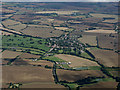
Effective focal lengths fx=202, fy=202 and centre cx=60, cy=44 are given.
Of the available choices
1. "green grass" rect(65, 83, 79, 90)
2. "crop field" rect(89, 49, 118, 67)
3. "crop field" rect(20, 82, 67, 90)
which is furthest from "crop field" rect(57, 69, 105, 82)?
"crop field" rect(89, 49, 118, 67)

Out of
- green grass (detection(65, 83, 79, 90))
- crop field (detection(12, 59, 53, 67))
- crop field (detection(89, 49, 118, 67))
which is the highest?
crop field (detection(89, 49, 118, 67))

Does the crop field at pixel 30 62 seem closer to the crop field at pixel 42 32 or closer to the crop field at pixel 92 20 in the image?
the crop field at pixel 42 32

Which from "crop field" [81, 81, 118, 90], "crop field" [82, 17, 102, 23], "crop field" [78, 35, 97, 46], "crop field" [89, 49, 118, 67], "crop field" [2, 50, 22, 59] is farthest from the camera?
"crop field" [82, 17, 102, 23]

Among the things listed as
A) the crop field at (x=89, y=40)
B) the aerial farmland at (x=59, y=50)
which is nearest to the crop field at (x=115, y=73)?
the aerial farmland at (x=59, y=50)

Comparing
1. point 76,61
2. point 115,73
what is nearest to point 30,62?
point 76,61

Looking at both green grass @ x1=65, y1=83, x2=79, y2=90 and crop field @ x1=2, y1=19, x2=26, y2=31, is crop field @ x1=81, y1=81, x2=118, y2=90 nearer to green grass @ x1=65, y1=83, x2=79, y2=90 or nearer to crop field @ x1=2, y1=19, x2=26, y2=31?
green grass @ x1=65, y1=83, x2=79, y2=90

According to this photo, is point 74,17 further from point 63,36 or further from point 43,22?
point 63,36

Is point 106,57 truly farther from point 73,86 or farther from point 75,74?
point 73,86
